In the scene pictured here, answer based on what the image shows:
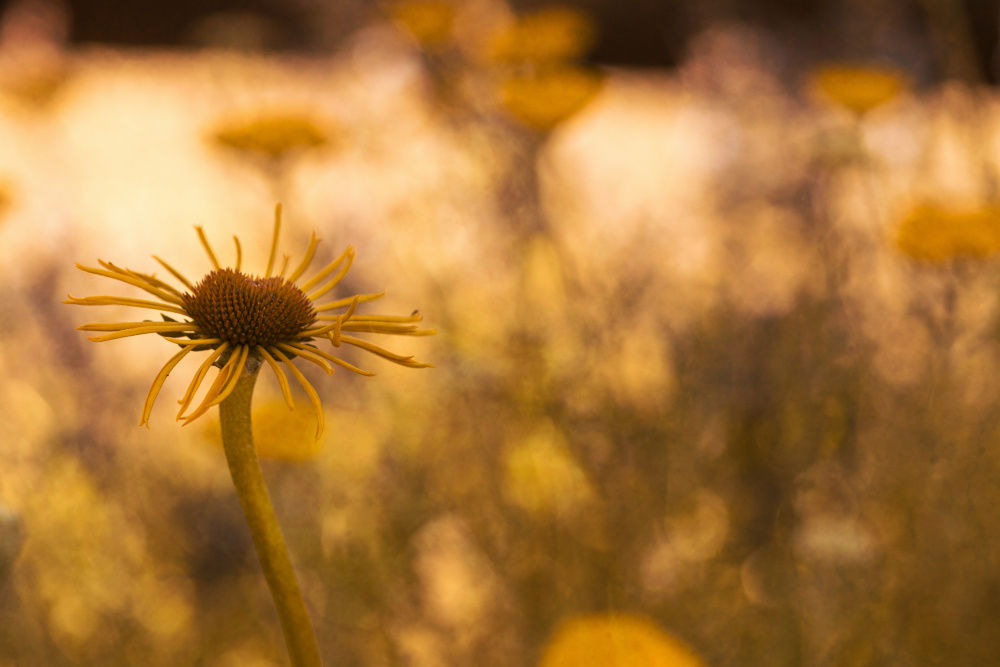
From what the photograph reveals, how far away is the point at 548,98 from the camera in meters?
1.09

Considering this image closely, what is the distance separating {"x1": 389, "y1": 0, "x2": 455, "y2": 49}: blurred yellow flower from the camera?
1.19 meters

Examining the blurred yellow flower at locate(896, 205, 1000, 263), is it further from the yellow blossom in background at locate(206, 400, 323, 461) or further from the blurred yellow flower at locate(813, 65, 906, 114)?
the yellow blossom in background at locate(206, 400, 323, 461)

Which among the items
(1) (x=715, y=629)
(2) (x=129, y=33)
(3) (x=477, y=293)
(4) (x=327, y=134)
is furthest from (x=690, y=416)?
(2) (x=129, y=33)

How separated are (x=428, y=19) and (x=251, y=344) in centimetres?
100

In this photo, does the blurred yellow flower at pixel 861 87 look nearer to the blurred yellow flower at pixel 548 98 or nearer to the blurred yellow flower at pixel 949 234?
the blurred yellow flower at pixel 949 234

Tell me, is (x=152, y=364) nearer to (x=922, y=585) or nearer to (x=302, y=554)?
(x=302, y=554)

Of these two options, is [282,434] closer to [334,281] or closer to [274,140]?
[274,140]

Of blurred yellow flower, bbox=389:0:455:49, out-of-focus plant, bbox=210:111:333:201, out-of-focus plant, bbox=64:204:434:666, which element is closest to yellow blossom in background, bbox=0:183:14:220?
out-of-focus plant, bbox=210:111:333:201

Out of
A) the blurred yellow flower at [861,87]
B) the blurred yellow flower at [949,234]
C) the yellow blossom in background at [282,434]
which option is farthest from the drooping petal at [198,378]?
the blurred yellow flower at [861,87]

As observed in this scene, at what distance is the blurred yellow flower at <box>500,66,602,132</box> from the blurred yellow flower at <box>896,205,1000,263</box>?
48 centimetres

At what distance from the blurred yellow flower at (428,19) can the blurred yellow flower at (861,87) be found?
64 cm

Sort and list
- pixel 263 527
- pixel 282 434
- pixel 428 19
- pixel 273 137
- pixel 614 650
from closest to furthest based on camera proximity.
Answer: pixel 263 527 → pixel 614 650 → pixel 282 434 → pixel 273 137 → pixel 428 19

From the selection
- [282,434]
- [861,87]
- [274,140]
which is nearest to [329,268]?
[282,434]

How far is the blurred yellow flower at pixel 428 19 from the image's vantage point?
119 cm
